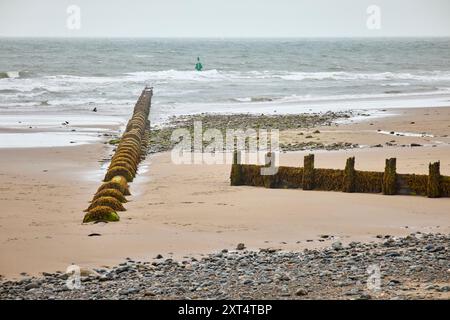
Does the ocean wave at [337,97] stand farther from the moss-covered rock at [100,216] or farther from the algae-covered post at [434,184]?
the moss-covered rock at [100,216]

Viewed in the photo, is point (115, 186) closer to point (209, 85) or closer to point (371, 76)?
point (209, 85)

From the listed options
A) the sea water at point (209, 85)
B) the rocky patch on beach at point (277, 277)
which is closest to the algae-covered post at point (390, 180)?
the rocky patch on beach at point (277, 277)

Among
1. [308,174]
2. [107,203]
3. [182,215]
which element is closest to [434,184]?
[308,174]

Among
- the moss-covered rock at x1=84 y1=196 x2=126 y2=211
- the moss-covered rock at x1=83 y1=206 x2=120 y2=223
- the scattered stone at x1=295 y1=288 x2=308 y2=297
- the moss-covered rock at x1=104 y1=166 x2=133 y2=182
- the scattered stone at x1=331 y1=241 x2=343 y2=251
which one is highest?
the moss-covered rock at x1=104 y1=166 x2=133 y2=182

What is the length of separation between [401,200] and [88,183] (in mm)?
7592

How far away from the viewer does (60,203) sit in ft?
59.9

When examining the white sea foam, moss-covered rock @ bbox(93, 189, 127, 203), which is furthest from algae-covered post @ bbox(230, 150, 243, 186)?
the white sea foam

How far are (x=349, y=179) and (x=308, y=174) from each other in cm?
89

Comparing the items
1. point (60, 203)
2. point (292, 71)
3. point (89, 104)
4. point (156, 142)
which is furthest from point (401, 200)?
point (292, 71)

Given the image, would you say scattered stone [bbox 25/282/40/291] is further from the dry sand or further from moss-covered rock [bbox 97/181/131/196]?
moss-covered rock [bbox 97/181/131/196]

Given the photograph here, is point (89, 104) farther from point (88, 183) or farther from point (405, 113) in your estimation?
point (88, 183)

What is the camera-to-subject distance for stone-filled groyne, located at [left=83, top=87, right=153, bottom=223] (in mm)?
15812

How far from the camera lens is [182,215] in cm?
1633

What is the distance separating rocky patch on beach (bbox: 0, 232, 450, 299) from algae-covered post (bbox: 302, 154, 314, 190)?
5.01 metres
